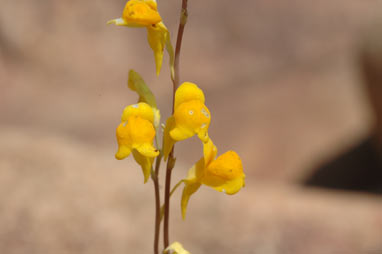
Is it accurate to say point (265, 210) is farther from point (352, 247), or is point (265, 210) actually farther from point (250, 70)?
point (250, 70)

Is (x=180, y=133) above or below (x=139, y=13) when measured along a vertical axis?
below

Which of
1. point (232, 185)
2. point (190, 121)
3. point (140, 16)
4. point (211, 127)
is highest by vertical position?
point (140, 16)

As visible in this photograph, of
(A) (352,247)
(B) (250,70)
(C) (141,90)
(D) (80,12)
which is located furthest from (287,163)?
(C) (141,90)

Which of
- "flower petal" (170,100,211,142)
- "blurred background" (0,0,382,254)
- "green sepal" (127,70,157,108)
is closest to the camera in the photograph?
"flower petal" (170,100,211,142)

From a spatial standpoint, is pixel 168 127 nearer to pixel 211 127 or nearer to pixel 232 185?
pixel 232 185

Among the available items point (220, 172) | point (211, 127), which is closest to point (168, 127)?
point (220, 172)

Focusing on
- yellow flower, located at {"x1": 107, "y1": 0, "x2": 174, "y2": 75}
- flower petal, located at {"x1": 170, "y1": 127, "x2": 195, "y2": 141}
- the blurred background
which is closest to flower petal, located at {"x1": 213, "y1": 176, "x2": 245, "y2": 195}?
flower petal, located at {"x1": 170, "y1": 127, "x2": 195, "y2": 141}

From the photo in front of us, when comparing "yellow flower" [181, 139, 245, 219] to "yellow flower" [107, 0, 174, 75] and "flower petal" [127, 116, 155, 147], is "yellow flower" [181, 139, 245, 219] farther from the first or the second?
"yellow flower" [107, 0, 174, 75]

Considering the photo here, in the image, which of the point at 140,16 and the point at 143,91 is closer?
the point at 140,16
